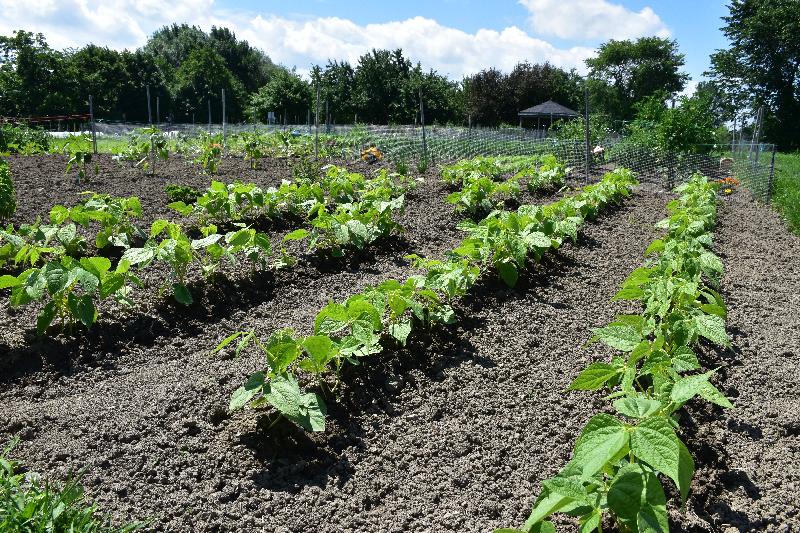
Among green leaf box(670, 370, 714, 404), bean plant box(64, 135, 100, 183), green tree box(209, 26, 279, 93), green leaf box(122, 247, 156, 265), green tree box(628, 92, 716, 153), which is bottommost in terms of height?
green leaf box(670, 370, 714, 404)

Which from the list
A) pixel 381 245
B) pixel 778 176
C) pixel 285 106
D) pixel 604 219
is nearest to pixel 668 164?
pixel 778 176

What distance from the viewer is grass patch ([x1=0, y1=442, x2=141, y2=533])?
81.6 inches

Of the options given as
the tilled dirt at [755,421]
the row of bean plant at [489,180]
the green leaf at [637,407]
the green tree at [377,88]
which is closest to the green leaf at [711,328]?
the tilled dirt at [755,421]

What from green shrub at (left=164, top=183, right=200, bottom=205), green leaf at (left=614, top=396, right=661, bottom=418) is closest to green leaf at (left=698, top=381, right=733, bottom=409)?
green leaf at (left=614, top=396, right=661, bottom=418)

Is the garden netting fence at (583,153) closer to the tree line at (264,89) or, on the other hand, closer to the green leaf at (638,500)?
the green leaf at (638,500)

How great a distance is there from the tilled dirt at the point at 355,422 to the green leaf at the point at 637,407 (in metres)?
0.72

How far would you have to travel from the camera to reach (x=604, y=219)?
8.19m

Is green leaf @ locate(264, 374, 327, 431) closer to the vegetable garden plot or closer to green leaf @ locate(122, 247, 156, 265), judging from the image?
the vegetable garden plot

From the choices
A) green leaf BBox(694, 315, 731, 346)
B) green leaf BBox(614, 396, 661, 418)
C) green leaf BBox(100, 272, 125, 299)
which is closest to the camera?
green leaf BBox(614, 396, 661, 418)

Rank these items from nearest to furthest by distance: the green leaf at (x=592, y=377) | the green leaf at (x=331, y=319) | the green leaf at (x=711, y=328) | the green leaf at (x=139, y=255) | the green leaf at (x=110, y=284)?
the green leaf at (x=592, y=377) < the green leaf at (x=711, y=328) < the green leaf at (x=331, y=319) < the green leaf at (x=110, y=284) < the green leaf at (x=139, y=255)

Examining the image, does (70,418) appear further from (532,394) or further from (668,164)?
(668,164)

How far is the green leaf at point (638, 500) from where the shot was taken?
1.72 m

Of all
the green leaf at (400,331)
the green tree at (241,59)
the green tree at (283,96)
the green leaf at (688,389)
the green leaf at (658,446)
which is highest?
the green tree at (241,59)

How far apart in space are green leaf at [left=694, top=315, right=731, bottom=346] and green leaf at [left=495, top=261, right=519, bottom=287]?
172 cm
